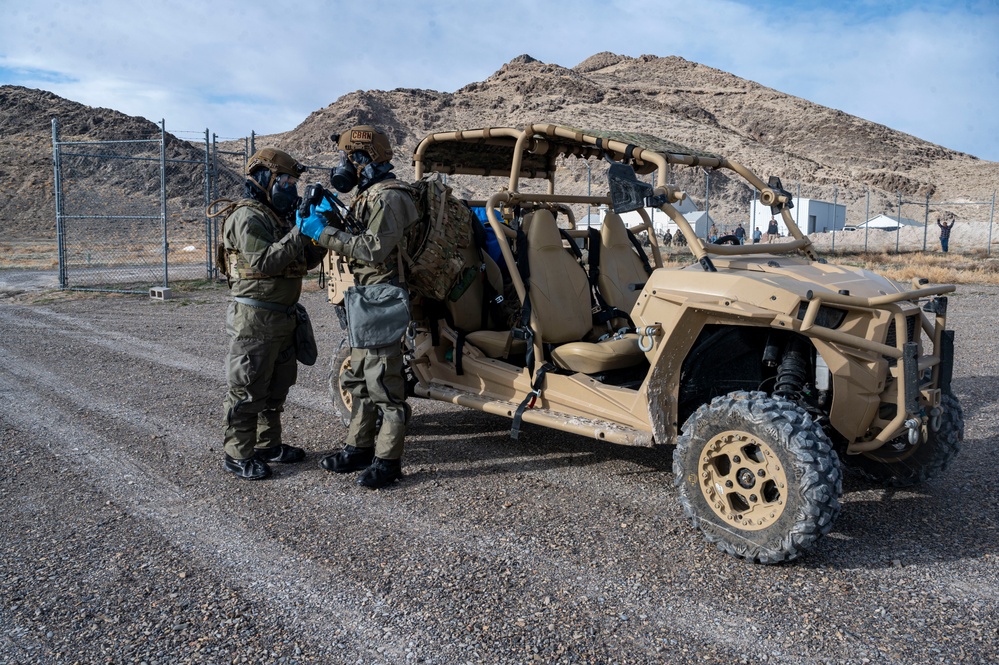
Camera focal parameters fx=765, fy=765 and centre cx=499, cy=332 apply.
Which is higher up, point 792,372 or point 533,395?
point 792,372

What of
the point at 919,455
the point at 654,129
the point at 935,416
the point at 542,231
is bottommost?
the point at 919,455

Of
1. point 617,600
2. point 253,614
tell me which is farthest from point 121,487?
point 617,600

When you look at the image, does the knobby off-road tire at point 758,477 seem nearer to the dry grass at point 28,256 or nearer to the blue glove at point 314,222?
the blue glove at point 314,222

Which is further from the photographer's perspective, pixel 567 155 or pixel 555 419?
pixel 567 155

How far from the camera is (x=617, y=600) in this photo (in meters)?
3.27

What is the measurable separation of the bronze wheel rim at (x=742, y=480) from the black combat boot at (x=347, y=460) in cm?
218

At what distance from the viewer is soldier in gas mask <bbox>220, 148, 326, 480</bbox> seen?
465cm

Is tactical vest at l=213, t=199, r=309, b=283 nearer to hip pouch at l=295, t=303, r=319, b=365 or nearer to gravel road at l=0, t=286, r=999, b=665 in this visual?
hip pouch at l=295, t=303, r=319, b=365

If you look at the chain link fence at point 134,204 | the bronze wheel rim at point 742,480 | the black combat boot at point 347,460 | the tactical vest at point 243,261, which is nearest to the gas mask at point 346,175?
the tactical vest at point 243,261

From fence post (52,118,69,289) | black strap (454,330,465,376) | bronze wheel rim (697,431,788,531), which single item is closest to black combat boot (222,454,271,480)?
black strap (454,330,465,376)

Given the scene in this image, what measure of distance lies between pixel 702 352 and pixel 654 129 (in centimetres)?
7043

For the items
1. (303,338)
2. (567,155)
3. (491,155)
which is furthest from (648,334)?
(491,155)

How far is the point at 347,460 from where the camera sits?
15.9 ft

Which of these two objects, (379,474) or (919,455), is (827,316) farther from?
(379,474)
